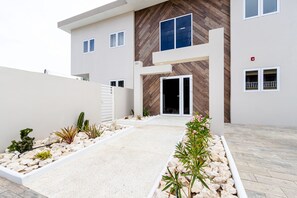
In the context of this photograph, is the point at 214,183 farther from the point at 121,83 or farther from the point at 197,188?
the point at 121,83

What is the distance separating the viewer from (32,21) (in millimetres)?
8477

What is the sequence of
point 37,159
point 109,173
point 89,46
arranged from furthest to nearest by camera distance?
point 89,46 < point 37,159 < point 109,173

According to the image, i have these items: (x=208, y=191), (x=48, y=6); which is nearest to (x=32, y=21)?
(x=48, y=6)

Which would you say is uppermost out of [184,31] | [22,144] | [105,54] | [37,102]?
[184,31]

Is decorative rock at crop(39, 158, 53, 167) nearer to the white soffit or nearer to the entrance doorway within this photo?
the entrance doorway

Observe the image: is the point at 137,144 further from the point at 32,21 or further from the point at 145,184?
the point at 32,21

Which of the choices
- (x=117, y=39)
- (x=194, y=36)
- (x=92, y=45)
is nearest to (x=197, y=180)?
(x=194, y=36)

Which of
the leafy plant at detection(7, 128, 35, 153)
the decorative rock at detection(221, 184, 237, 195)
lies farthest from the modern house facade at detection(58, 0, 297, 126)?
the leafy plant at detection(7, 128, 35, 153)

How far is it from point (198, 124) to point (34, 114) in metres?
4.41

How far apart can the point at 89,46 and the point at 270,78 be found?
1156 cm

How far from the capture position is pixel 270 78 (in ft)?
19.8

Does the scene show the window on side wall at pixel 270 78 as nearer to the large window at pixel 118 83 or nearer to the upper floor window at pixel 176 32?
the upper floor window at pixel 176 32

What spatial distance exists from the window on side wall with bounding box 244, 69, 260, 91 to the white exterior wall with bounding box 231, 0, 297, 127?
0.19 meters

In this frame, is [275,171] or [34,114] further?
[34,114]
